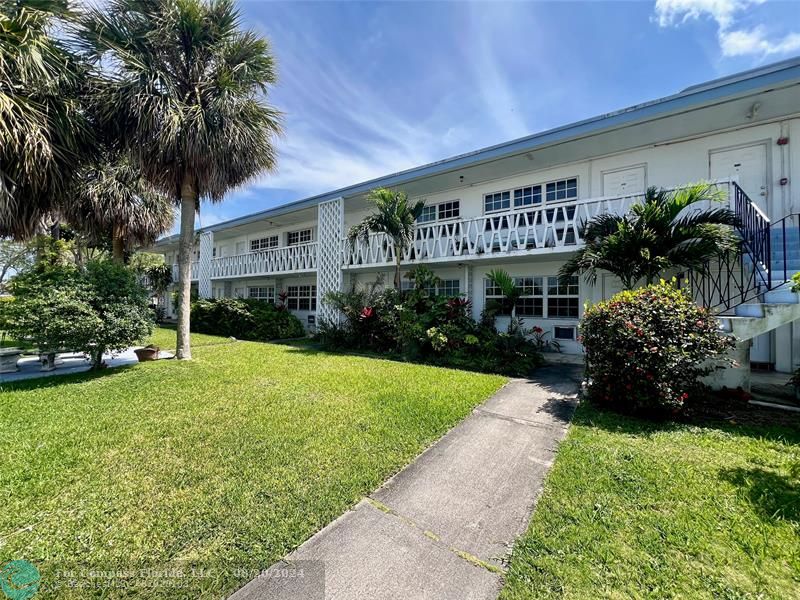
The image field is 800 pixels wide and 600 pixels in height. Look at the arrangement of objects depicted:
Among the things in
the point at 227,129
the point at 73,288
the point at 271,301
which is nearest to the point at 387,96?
the point at 227,129

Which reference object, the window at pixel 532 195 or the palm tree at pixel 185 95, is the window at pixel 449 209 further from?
the palm tree at pixel 185 95

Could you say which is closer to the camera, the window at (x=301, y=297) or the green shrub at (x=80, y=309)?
the green shrub at (x=80, y=309)

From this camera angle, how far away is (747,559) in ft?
7.48

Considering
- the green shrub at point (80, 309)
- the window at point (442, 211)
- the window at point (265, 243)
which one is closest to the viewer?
the green shrub at point (80, 309)

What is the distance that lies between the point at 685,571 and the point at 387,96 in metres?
12.0

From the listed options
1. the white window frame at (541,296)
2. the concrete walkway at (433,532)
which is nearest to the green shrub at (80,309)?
the concrete walkway at (433,532)

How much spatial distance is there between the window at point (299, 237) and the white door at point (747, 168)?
647 inches

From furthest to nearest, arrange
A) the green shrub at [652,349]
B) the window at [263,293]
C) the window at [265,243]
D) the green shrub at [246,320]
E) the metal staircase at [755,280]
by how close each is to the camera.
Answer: the window at [265,243], the window at [263,293], the green shrub at [246,320], the metal staircase at [755,280], the green shrub at [652,349]

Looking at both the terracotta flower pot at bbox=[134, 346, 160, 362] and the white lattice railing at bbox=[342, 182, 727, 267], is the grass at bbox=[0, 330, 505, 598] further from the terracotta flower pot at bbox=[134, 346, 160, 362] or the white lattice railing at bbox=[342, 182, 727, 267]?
the white lattice railing at bbox=[342, 182, 727, 267]

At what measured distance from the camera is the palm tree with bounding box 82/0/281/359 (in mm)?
7492

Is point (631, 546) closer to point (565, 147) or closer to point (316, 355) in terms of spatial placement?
point (316, 355)

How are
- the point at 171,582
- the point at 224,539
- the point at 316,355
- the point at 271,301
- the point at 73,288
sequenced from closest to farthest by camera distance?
the point at 171,582 < the point at 224,539 < the point at 73,288 < the point at 316,355 < the point at 271,301

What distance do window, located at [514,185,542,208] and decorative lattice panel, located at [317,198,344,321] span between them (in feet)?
22.3

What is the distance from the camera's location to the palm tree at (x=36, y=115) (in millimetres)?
5836
